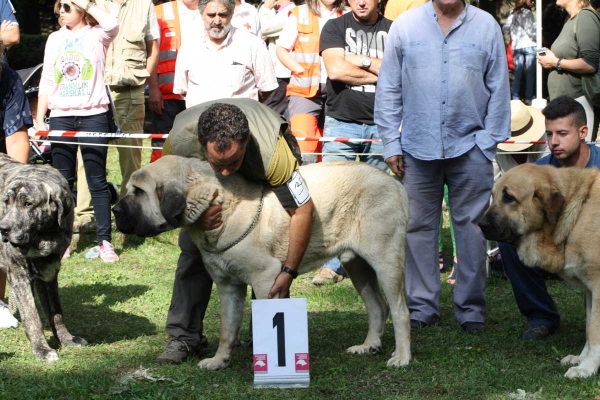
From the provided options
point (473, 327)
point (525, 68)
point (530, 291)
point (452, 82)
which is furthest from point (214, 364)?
point (525, 68)

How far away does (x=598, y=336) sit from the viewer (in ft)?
15.6

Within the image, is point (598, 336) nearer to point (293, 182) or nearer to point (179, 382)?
point (293, 182)

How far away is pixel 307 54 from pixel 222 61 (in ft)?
4.31

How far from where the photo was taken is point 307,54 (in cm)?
794

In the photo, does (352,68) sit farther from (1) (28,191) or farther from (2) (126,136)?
(1) (28,191)

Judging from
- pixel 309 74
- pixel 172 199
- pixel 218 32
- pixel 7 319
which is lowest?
pixel 7 319

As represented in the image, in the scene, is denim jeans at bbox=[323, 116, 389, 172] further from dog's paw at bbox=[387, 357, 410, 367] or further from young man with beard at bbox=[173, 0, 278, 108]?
dog's paw at bbox=[387, 357, 410, 367]

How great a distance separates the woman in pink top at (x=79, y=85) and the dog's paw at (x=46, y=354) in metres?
3.12

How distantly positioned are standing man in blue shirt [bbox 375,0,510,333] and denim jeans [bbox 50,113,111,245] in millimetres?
3457

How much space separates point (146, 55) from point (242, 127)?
4.91 meters

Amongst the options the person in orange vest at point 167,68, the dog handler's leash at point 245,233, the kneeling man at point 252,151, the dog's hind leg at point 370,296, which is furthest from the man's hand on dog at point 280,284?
the person in orange vest at point 167,68

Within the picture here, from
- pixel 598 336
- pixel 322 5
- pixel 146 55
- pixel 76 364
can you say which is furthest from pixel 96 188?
pixel 598 336

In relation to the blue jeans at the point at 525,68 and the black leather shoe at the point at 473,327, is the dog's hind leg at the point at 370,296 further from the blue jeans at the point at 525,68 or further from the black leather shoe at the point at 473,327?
the blue jeans at the point at 525,68

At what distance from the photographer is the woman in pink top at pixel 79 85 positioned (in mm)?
8109
